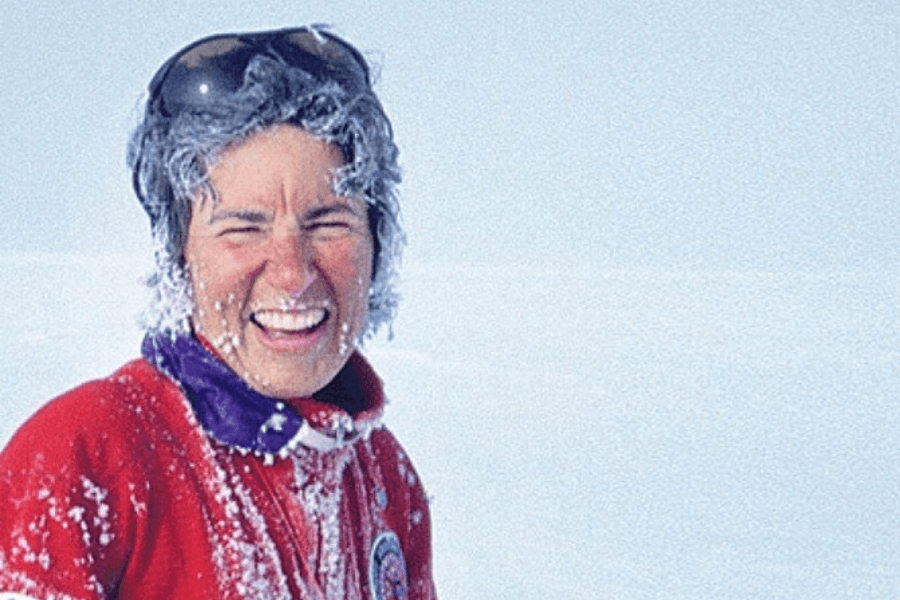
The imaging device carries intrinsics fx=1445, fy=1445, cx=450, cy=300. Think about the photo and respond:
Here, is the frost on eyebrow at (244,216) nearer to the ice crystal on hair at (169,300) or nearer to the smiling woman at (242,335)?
the smiling woman at (242,335)

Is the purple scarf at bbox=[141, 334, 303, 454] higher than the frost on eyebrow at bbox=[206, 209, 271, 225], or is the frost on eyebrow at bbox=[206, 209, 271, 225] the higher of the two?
the frost on eyebrow at bbox=[206, 209, 271, 225]

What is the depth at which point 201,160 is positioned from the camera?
167 cm

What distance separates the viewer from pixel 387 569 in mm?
1901

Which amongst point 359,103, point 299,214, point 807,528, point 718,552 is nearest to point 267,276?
point 299,214

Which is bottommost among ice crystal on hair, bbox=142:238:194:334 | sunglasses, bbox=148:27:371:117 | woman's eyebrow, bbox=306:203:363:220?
ice crystal on hair, bbox=142:238:194:334

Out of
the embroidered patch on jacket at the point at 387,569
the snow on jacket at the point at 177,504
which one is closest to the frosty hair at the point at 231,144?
the snow on jacket at the point at 177,504

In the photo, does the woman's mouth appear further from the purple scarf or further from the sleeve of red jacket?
the sleeve of red jacket

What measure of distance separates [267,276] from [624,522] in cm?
497

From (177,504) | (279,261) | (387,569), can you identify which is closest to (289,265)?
(279,261)

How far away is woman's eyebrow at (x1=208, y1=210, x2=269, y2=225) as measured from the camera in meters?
1.65

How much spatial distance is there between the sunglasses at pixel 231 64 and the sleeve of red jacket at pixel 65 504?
0.38 m

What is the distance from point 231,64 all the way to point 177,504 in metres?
0.51

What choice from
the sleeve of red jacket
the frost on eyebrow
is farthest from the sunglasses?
the sleeve of red jacket

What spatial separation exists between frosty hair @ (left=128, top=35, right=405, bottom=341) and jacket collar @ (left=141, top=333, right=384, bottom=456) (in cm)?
Result: 4
